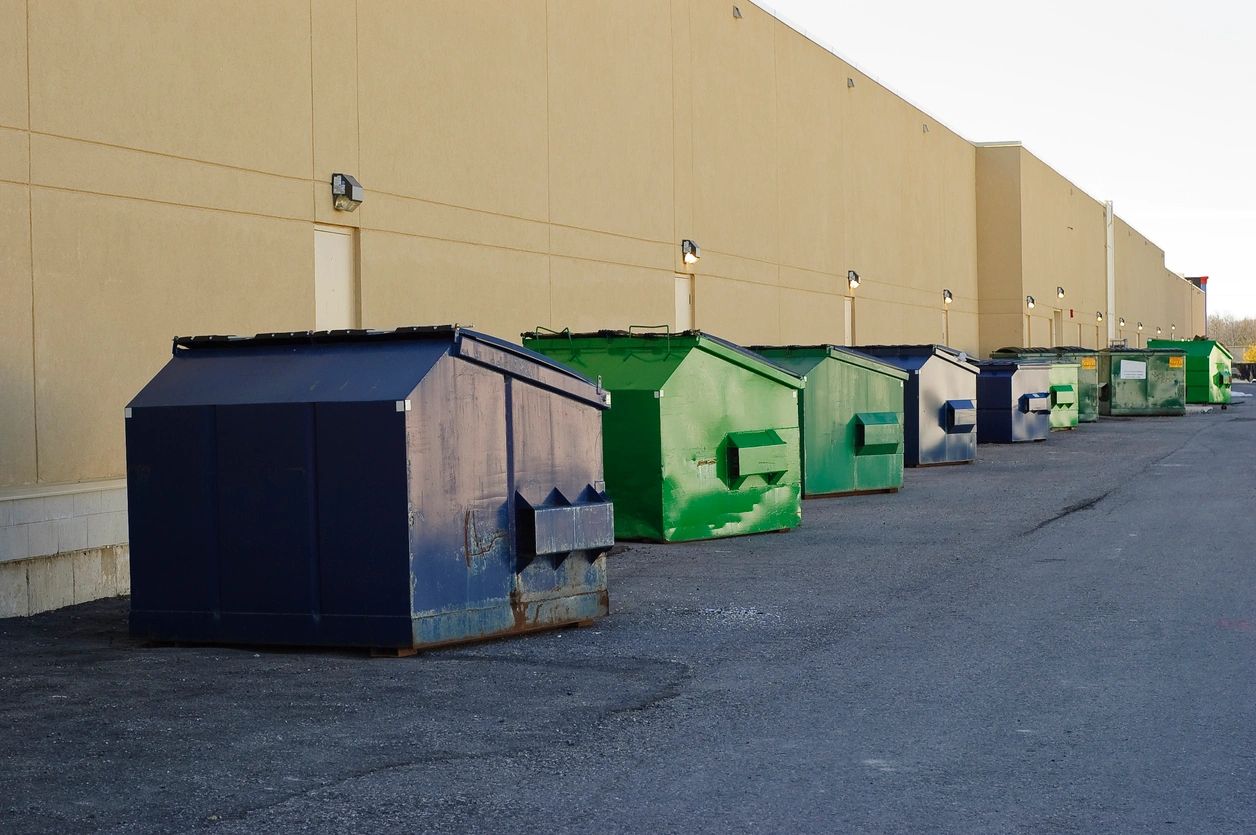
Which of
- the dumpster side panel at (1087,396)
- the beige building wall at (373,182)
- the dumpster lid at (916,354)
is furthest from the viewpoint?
the dumpster side panel at (1087,396)

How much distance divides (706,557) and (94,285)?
16.6 ft

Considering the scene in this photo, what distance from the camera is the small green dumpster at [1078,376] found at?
30.6 metres

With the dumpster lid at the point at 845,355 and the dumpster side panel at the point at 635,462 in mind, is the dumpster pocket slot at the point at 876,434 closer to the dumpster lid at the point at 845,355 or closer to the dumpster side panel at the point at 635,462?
the dumpster lid at the point at 845,355

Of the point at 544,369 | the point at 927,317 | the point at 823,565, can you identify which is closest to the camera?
the point at 544,369

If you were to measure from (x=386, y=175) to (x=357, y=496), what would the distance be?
7.28m

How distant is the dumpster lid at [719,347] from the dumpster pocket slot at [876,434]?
10.9 feet

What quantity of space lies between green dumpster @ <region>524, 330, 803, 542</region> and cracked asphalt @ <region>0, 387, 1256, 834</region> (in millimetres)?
1704

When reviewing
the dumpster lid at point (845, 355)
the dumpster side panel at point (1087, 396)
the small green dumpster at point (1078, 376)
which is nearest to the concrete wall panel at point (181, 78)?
the dumpster lid at point (845, 355)

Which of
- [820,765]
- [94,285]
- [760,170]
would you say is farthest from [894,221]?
[820,765]

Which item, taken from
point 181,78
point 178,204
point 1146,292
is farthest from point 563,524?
point 1146,292

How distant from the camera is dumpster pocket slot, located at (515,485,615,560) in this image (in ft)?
27.0

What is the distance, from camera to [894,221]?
3519cm

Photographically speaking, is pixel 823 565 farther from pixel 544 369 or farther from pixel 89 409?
pixel 89 409

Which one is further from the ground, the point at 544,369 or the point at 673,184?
the point at 673,184
